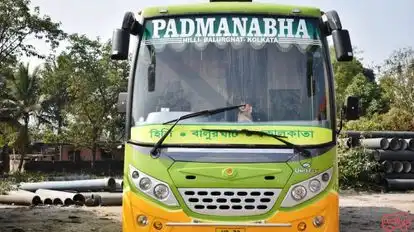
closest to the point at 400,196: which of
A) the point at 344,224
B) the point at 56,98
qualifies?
the point at 344,224

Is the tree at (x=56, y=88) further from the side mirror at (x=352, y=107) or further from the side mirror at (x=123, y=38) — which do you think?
the side mirror at (x=352, y=107)

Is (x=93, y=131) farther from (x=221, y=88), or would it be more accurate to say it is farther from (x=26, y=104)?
(x=221, y=88)

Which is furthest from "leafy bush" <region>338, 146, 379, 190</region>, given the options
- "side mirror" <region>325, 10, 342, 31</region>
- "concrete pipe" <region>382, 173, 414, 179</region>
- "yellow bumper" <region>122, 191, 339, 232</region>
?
"yellow bumper" <region>122, 191, 339, 232</region>

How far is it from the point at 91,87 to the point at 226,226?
114 ft

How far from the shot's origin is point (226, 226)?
586cm

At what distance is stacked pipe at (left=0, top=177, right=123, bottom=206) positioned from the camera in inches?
619

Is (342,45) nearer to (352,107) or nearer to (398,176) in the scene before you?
(352,107)

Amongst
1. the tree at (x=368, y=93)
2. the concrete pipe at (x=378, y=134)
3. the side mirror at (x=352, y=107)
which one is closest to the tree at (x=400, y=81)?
the tree at (x=368, y=93)

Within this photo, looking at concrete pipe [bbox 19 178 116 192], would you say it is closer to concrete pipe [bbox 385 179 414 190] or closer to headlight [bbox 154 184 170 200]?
concrete pipe [bbox 385 179 414 190]

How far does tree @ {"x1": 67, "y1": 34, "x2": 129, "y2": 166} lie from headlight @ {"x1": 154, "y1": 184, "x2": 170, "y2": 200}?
113 feet

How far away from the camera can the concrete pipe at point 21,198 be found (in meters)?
16.1

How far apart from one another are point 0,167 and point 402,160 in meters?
27.2

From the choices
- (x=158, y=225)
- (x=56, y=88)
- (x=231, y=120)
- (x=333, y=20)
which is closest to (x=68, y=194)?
(x=158, y=225)

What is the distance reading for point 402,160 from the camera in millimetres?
19469
